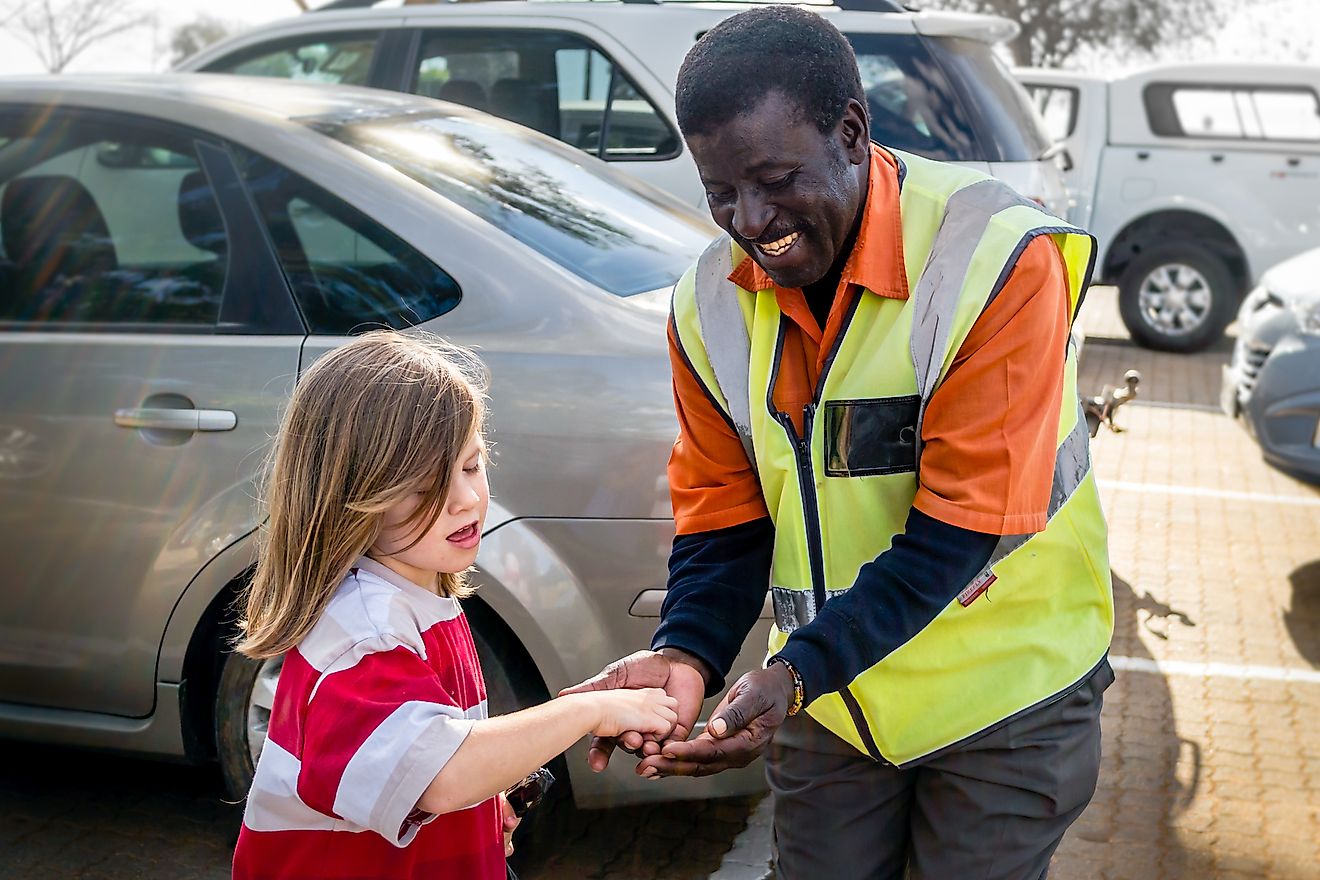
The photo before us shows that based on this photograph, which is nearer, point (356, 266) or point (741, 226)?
point (741, 226)

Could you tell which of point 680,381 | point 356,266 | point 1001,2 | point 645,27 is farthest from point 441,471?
point 1001,2

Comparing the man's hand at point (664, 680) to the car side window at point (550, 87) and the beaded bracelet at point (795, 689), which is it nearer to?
the beaded bracelet at point (795, 689)

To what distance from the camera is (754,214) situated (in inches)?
74.1

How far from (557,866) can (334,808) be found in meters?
1.79

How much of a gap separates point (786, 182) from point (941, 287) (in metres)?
0.24

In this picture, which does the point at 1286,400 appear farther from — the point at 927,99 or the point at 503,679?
the point at 503,679

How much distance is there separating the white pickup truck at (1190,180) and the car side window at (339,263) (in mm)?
8735

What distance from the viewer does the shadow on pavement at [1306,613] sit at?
505cm

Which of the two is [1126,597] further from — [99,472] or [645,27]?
[99,472]

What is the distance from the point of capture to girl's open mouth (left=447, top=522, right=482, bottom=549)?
1932 millimetres

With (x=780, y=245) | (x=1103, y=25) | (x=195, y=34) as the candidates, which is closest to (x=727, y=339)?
(x=780, y=245)

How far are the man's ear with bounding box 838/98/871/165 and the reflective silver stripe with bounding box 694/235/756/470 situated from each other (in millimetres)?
246

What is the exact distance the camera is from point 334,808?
174 centimetres

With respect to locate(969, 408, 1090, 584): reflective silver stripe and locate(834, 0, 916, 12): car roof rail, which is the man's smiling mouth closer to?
locate(969, 408, 1090, 584): reflective silver stripe
